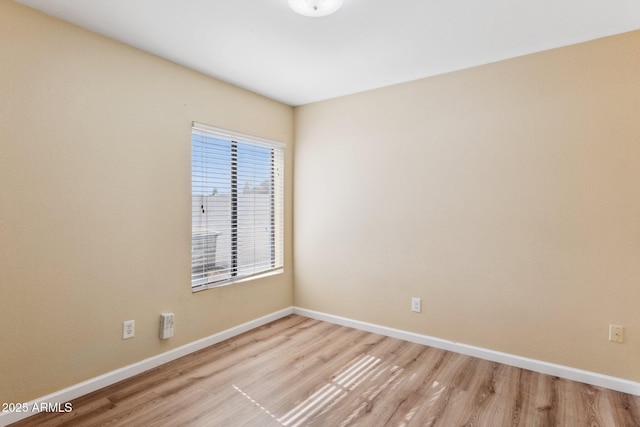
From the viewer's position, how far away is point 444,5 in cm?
197

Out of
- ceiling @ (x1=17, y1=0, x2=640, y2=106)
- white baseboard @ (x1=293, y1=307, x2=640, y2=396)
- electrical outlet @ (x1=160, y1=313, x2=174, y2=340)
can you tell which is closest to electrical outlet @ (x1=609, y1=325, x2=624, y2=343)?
white baseboard @ (x1=293, y1=307, x2=640, y2=396)

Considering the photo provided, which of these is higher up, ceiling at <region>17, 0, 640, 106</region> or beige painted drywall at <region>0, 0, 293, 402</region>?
ceiling at <region>17, 0, 640, 106</region>

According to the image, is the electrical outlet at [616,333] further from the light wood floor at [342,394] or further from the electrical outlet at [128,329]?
the electrical outlet at [128,329]

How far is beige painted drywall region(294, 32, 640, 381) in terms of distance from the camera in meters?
2.31

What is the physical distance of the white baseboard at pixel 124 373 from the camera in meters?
1.99

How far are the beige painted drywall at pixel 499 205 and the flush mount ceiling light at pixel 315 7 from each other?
1.42m

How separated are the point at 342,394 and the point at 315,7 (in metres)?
2.48

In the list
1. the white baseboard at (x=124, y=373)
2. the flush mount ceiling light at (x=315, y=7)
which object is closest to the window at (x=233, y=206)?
the white baseboard at (x=124, y=373)

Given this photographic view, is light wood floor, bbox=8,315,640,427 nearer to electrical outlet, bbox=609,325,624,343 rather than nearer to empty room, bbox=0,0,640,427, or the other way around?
empty room, bbox=0,0,640,427

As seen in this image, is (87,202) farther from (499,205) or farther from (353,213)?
(499,205)

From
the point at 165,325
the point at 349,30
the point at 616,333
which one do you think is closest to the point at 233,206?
the point at 165,325

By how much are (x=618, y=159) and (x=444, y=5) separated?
1.62m

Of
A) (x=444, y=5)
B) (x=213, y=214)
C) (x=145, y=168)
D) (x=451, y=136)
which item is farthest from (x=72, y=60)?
(x=451, y=136)

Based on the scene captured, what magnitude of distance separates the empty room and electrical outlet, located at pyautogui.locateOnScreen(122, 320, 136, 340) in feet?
0.04
